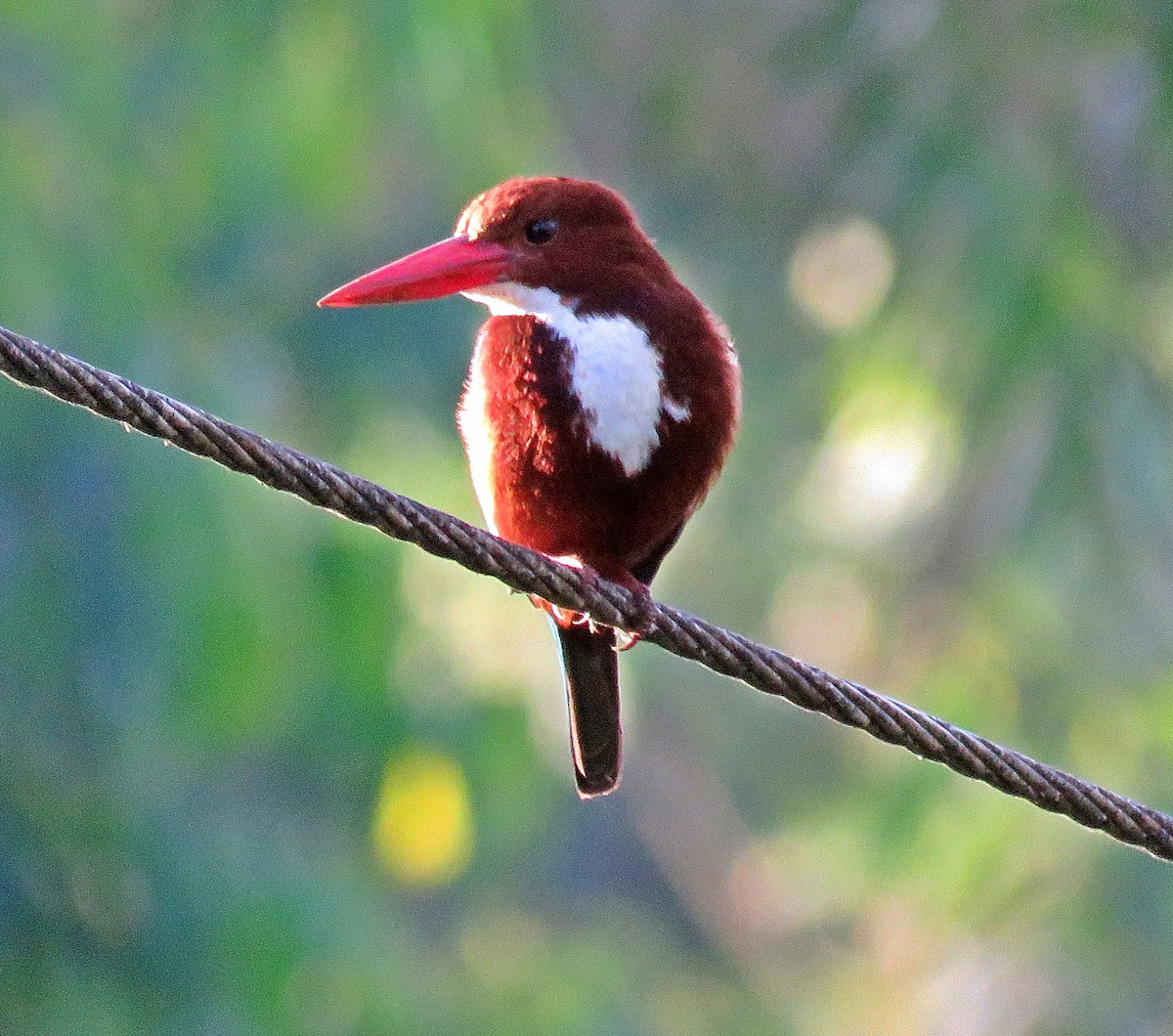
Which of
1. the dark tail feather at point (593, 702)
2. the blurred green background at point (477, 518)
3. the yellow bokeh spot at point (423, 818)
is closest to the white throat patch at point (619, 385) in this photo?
the dark tail feather at point (593, 702)

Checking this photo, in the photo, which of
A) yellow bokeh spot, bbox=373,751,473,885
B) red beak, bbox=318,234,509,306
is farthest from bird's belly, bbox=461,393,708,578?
yellow bokeh spot, bbox=373,751,473,885

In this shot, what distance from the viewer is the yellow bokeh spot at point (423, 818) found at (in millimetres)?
4973

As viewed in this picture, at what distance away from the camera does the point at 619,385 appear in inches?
101

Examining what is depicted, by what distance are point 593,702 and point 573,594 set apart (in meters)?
0.65

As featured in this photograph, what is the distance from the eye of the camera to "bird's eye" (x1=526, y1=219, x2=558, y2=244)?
279 centimetres

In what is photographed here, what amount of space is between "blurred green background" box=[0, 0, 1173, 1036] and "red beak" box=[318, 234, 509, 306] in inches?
65.4

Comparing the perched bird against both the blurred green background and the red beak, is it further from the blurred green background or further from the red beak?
the blurred green background

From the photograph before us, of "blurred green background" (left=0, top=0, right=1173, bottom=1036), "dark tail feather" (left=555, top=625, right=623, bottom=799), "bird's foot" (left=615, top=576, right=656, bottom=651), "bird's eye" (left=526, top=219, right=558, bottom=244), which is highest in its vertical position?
"blurred green background" (left=0, top=0, right=1173, bottom=1036)

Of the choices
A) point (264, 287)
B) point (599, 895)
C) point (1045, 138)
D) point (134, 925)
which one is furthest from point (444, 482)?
point (599, 895)

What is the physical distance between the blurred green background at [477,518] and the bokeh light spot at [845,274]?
0.09 ft

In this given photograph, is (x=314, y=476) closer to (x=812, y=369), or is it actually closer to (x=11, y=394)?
(x=11, y=394)

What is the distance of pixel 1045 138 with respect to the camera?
245 inches

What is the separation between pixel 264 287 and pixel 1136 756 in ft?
9.86

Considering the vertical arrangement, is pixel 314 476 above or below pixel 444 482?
below
